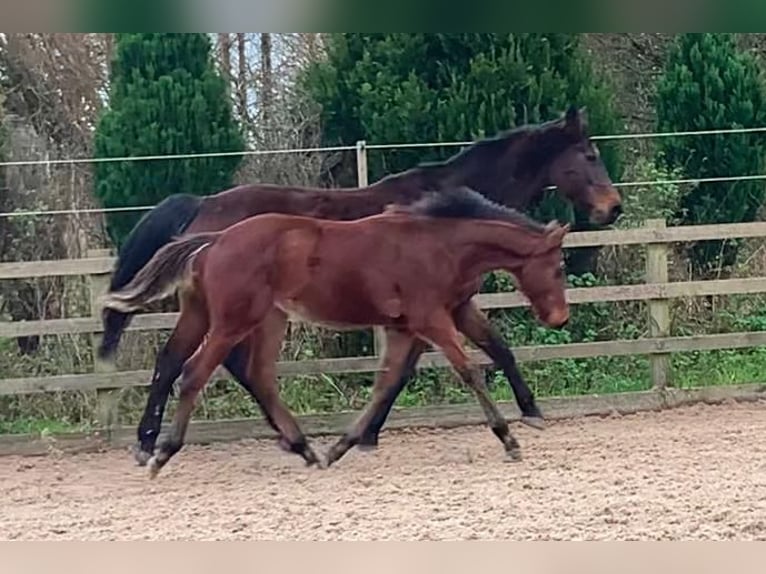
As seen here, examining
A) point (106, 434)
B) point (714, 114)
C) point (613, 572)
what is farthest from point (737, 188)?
point (106, 434)

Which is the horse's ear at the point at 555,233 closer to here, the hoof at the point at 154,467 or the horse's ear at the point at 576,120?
the horse's ear at the point at 576,120

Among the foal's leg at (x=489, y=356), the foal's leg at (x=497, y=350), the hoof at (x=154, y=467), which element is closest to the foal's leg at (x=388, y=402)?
the foal's leg at (x=489, y=356)

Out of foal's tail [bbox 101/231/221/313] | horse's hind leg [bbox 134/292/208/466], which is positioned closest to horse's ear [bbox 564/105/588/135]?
foal's tail [bbox 101/231/221/313]

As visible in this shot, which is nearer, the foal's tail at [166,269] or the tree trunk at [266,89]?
the foal's tail at [166,269]

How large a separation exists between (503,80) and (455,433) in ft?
3.47

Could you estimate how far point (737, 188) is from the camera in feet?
10.3

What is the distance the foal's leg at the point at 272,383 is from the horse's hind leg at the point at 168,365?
16 centimetres

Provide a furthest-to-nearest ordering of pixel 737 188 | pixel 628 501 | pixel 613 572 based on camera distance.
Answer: pixel 737 188, pixel 628 501, pixel 613 572

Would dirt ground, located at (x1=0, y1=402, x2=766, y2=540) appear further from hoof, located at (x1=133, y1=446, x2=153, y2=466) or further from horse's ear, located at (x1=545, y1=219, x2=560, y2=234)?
horse's ear, located at (x1=545, y1=219, x2=560, y2=234)

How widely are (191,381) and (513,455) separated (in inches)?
36.5

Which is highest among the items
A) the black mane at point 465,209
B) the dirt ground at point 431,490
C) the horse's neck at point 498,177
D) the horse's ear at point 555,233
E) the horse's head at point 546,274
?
the horse's neck at point 498,177

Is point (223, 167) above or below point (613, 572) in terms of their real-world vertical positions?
above

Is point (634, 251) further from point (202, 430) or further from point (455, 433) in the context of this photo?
point (202, 430)

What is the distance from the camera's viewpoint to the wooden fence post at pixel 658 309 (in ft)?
10.2
